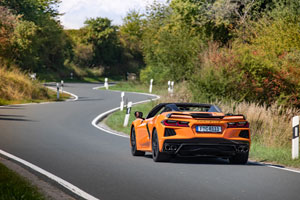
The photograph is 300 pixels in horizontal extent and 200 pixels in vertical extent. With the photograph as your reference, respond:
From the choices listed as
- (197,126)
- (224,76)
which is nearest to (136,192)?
(197,126)

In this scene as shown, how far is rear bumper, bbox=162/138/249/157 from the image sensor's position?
35.4 feet

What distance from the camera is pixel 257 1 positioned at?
36375 mm

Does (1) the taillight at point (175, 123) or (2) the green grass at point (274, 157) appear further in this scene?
(2) the green grass at point (274, 157)

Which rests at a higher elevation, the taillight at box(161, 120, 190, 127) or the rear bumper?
the taillight at box(161, 120, 190, 127)

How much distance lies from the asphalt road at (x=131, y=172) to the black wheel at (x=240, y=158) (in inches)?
5.4

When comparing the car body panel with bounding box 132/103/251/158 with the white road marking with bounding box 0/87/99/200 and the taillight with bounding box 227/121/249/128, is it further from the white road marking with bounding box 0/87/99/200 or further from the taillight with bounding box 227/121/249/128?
the white road marking with bounding box 0/87/99/200

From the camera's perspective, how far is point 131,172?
1030cm

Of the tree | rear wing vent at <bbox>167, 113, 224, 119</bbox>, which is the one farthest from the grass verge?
the tree

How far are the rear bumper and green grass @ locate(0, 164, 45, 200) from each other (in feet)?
9.47

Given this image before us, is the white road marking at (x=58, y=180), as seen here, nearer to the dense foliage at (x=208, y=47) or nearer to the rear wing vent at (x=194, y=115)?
the rear wing vent at (x=194, y=115)

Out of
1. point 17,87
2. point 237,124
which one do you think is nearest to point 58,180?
point 237,124

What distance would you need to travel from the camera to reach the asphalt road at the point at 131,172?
835 centimetres

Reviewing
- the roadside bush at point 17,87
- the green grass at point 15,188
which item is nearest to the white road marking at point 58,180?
the green grass at point 15,188

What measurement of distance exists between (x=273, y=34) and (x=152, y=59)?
20031 mm
